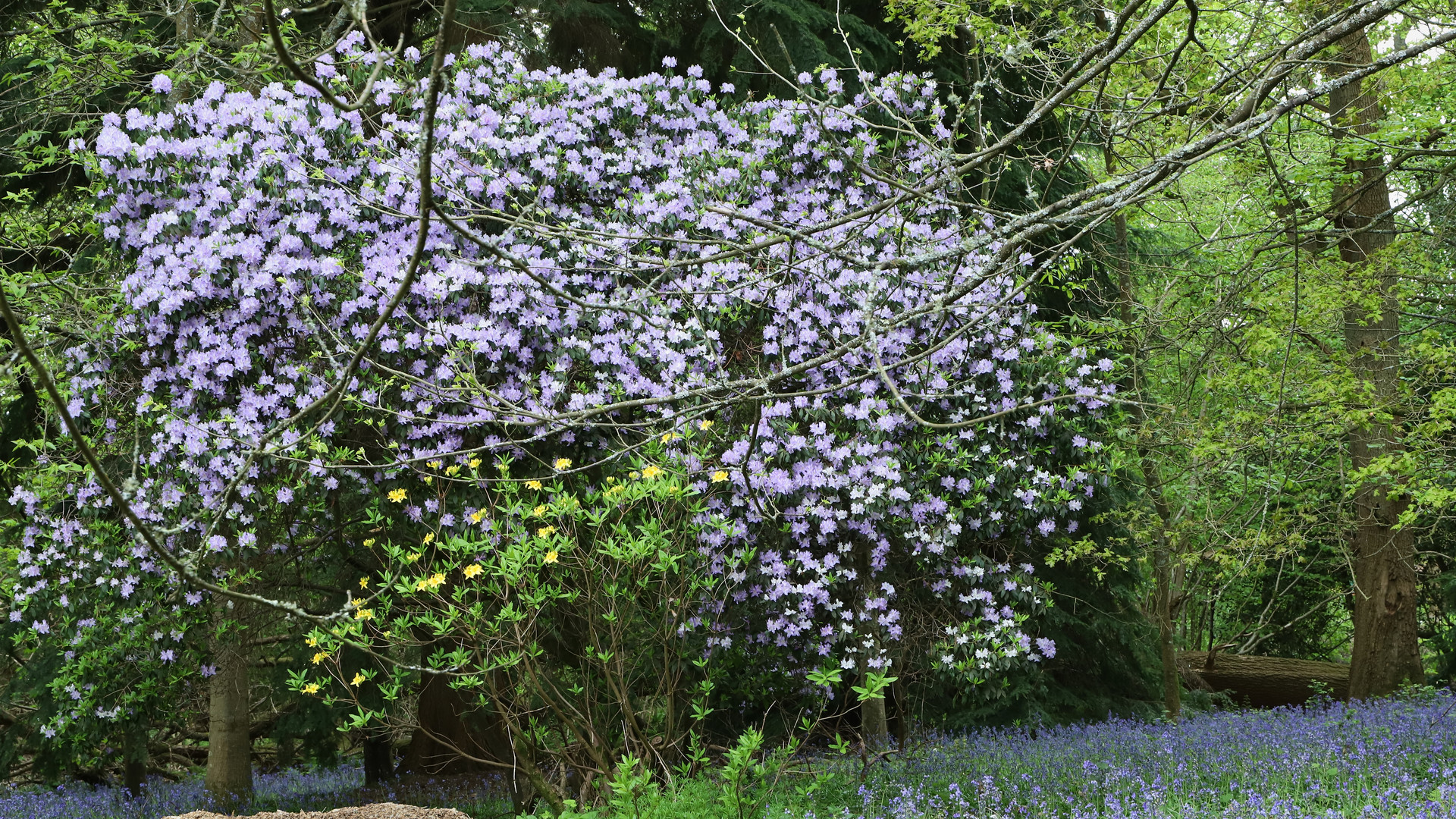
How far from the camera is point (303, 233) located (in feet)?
19.8

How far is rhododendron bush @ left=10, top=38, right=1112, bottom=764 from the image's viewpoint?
5.84 meters

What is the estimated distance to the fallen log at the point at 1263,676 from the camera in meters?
11.7

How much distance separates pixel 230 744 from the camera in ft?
25.4

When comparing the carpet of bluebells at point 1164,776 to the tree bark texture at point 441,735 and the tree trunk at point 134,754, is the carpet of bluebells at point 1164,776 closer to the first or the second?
the tree trunk at point 134,754

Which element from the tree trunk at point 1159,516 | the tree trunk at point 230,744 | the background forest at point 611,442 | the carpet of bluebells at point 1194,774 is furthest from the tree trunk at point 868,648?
the tree trunk at point 230,744

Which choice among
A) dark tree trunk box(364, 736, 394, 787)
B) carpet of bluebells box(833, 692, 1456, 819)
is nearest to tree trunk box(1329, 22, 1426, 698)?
carpet of bluebells box(833, 692, 1456, 819)

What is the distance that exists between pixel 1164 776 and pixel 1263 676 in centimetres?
799

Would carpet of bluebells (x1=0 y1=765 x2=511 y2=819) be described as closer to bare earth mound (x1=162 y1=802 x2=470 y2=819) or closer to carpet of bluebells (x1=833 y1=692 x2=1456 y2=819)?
bare earth mound (x1=162 y1=802 x2=470 y2=819)

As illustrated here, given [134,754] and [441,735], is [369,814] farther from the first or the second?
[441,735]

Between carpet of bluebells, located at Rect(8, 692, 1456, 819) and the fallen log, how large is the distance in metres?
3.87

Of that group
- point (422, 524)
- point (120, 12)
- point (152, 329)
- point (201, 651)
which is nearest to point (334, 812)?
point (422, 524)

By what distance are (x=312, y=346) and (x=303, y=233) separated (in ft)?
2.05

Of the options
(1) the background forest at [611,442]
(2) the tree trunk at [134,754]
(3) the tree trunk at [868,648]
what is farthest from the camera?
(2) the tree trunk at [134,754]

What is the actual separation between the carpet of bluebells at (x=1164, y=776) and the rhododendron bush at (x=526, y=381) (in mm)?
705
